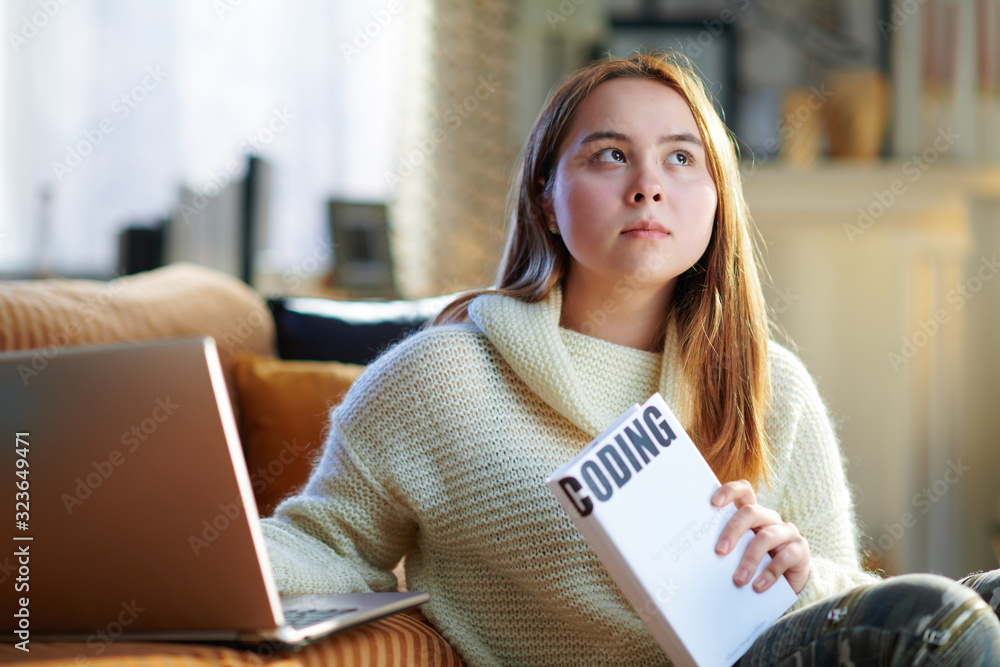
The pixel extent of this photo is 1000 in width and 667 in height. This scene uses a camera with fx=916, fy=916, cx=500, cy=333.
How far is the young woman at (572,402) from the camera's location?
3.20 ft

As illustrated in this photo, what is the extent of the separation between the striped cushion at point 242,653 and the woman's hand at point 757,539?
32cm

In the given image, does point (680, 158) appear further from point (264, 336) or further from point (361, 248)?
point (361, 248)

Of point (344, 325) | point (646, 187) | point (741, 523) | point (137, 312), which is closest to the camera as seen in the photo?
point (741, 523)

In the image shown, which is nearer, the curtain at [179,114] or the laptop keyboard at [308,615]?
the laptop keyboard at [308,615]

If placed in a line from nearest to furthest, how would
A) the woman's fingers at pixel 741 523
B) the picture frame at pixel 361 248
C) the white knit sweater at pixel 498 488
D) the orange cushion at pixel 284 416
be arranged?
1. the woman's fingers at pixel 741 523
2. the white knit sweater at pixel 498 488
3. the orange cushion at pixel 284 416
4. the picture frame at pixel 361 248

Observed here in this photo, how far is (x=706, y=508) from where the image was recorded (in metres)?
0.81

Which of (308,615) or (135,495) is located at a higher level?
(135,495)

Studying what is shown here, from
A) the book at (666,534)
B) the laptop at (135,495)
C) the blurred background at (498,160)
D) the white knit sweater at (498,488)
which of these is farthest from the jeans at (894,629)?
the blurred background at (498,160)

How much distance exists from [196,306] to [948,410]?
2217 mm

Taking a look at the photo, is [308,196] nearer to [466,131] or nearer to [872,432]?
[466,131]

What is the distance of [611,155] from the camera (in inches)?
40.3

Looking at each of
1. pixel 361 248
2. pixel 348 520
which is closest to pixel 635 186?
pixel 348 520

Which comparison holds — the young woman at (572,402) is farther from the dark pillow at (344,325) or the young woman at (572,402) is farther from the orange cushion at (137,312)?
the dark pillow at (344,325)

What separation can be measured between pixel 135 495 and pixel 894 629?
0.59 m
